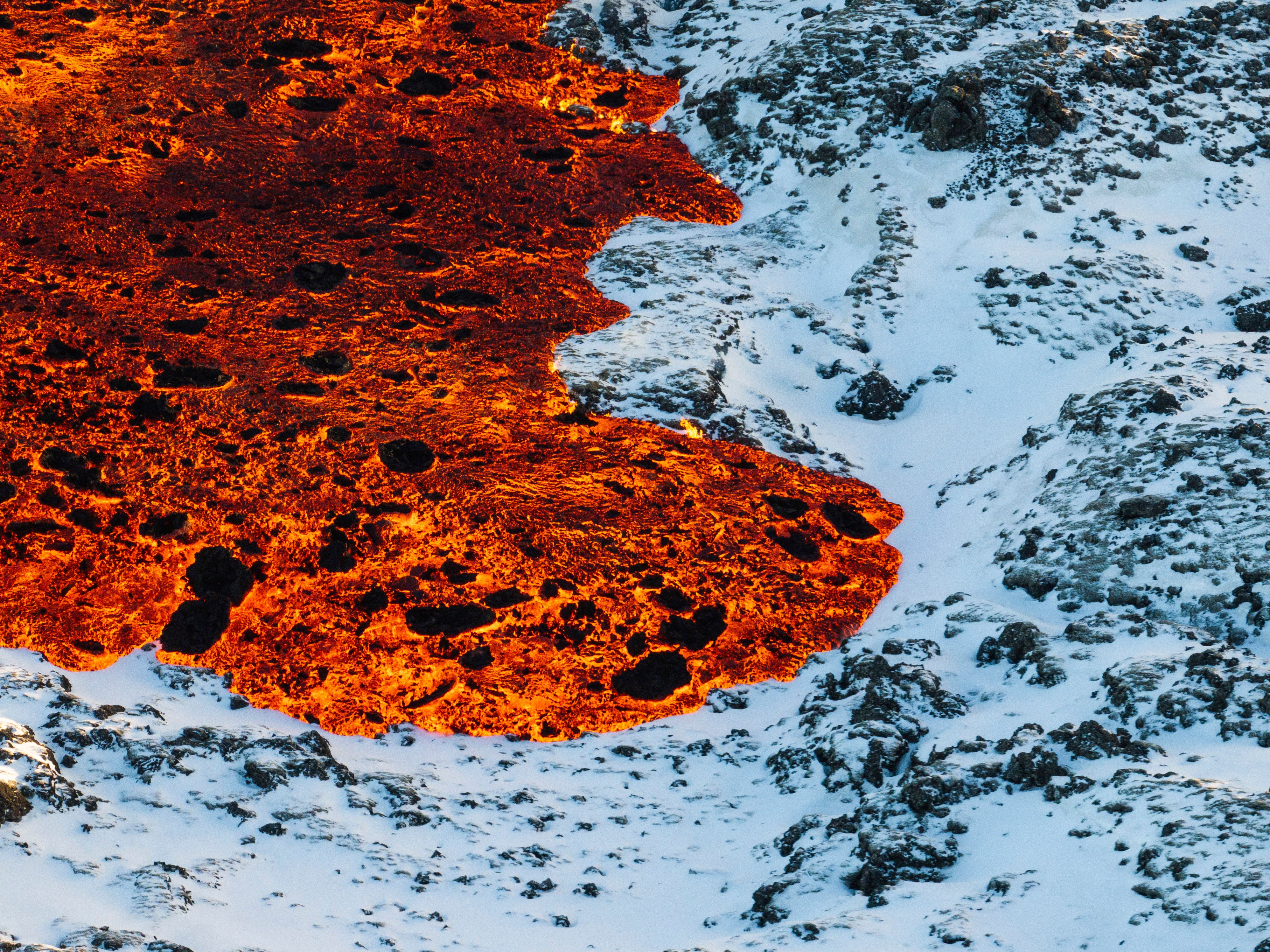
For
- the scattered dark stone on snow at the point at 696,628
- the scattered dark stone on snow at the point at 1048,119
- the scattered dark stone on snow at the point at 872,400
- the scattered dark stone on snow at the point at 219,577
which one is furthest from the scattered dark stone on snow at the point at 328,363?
the scattered dark stone on snow at the point at 1048,119

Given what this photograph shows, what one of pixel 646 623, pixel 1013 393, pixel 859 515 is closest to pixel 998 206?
pixel 1013 393

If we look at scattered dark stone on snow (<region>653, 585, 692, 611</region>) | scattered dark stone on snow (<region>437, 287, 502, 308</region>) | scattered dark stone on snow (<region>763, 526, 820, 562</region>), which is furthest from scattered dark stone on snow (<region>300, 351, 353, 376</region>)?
scattered dark stone on snow (<region>763, 526, 820, 562</region>)

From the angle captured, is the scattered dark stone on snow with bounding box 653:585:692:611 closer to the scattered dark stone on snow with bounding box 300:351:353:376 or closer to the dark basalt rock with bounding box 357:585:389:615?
the dark basalt rock with bounding box 357:585:389:615

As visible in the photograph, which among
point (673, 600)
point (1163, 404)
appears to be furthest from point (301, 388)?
point (1163, 404)

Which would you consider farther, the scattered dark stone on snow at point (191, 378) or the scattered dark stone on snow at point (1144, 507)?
the scattered dark stone on snow at point (191, 378)

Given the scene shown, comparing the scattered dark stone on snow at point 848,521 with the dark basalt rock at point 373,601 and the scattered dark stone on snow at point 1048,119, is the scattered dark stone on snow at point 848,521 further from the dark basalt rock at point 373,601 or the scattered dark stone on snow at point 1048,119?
the scattered dark stone on snow at point 1048,119

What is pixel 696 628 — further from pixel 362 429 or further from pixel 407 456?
pixel 362 429
